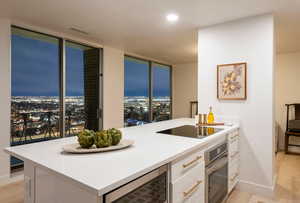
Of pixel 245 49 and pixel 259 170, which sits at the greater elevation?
pixel 245 49

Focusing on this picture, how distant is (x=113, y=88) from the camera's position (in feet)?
14.8

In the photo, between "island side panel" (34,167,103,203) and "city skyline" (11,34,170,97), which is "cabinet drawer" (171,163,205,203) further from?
"city skyline" (11,34,170,97)

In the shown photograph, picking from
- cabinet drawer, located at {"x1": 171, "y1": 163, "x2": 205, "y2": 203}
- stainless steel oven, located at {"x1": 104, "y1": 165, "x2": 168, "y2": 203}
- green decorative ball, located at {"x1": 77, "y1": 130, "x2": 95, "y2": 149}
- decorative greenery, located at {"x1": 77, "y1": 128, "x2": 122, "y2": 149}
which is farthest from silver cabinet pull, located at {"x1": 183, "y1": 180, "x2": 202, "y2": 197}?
green decorative ball, located at {"x1": 77, "y1": 130, "x2": 95, "y2": 149}

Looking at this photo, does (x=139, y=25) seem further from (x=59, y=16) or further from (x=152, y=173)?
(x=152, y=173)

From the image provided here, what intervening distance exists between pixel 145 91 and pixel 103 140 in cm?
446

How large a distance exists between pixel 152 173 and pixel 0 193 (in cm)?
256

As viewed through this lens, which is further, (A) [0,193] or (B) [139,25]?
(B) [139,25]

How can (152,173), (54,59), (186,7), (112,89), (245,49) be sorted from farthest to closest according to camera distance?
(112,89)
(54,59)
(245,49)
(186,7)
(152,173)

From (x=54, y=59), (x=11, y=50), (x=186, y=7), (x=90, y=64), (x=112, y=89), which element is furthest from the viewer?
(x=112, y=89)

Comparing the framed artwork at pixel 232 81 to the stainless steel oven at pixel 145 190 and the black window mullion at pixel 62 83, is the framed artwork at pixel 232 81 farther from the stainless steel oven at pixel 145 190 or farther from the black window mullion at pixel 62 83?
the black window mullion at pixel 62 83

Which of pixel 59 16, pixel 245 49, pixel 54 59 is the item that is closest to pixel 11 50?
pixel 54 59

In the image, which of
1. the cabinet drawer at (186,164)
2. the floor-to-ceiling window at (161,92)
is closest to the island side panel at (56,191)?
the cabinet drawer at (186,164)

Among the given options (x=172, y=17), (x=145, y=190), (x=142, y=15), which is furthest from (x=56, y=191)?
(x=172, y=17)

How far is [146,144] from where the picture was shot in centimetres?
151
